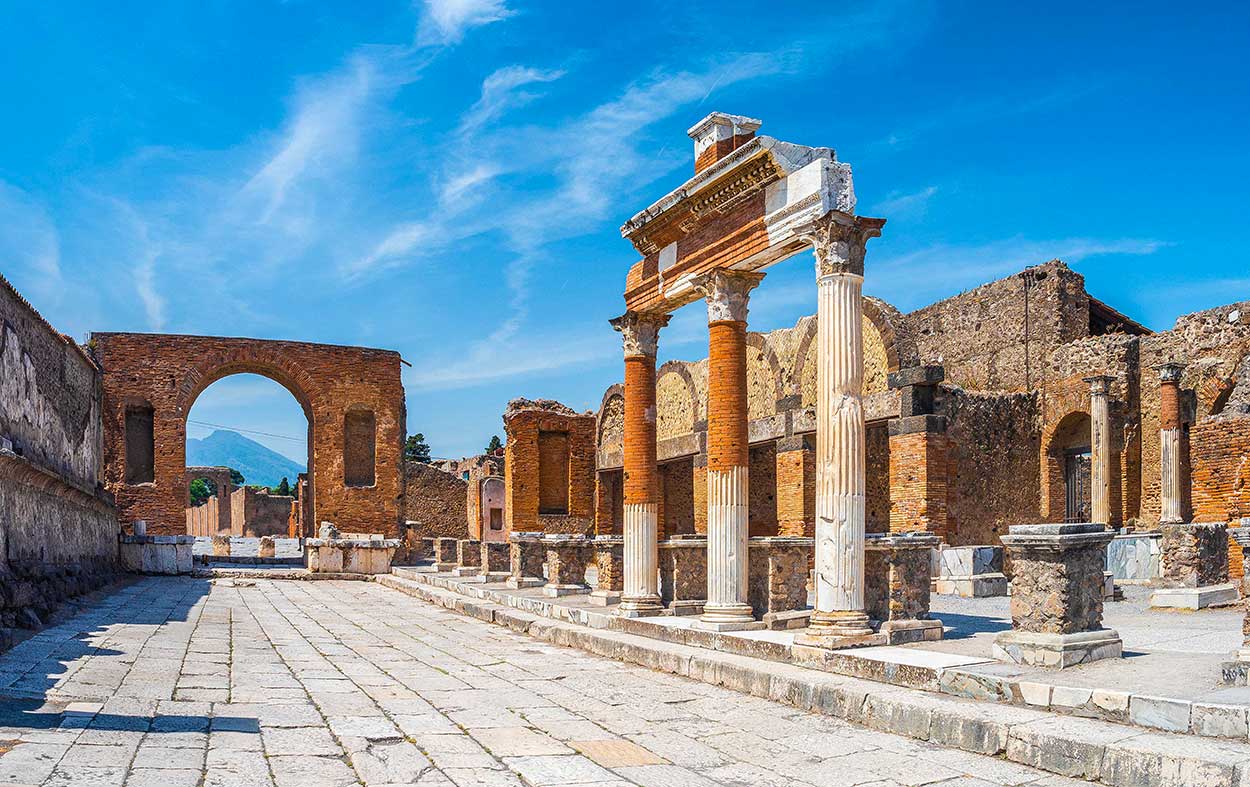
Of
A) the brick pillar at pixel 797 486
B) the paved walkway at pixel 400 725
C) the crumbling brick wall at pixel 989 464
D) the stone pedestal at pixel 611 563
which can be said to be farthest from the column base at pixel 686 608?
the crumbling brick wall at pixel 989 464

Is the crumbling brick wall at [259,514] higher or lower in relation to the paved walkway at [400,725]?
lower

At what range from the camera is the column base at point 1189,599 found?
35.7 ft

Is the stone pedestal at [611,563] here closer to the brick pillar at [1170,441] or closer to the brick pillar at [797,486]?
the brick pillar at [797,486]

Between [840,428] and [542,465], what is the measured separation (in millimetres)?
15944

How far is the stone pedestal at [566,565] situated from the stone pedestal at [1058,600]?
8.13m

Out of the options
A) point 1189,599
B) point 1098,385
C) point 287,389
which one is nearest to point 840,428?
point 1189,599

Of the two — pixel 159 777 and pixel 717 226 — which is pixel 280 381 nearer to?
pixel 717 226

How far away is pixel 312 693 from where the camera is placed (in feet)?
24.0

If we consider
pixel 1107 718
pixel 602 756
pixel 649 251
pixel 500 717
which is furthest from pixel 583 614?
pixel 1107 718

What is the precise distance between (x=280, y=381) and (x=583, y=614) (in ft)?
65.3

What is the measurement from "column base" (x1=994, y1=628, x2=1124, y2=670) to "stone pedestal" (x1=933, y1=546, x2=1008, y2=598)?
6.53 m

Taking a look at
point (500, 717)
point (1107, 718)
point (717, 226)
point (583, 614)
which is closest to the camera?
point (1107, 718)

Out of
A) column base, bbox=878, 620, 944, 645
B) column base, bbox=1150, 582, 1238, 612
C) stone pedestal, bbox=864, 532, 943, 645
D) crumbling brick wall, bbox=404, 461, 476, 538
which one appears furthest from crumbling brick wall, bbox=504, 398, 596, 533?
column base, bbox=878, 620, 944, 645

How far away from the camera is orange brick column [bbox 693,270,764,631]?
384 inches
